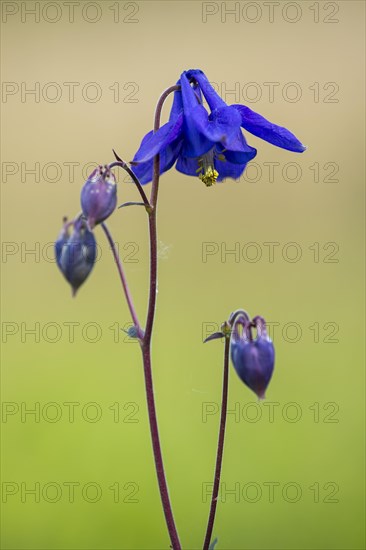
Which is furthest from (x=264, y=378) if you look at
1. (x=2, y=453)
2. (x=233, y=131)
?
(x=2, y=453)

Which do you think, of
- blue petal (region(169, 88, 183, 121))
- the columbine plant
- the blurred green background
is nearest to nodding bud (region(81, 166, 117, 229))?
the columbine plant

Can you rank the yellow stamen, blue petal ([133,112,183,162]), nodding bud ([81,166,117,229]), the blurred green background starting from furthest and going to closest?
the blurred green background
the yellow stamen
blue petal ([133,112,183,162])
nodding bud ([81,166,117,229])

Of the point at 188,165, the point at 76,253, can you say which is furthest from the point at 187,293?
the point at 76,253

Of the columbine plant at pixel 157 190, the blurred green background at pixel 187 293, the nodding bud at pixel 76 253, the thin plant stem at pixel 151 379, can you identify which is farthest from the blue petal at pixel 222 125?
the blurred green background at pixel 187 293

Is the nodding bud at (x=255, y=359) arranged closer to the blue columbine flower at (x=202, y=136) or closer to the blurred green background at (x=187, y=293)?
the blue columbine flower at (x=202, y=136)

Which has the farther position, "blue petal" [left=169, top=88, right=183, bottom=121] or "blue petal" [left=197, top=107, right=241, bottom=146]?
"blue petal" [left=169, top=88, right=183, bottom=121]

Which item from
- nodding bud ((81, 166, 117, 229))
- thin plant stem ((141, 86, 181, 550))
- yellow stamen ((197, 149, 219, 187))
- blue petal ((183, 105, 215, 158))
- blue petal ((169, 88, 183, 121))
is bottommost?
thin plant stem ((141, 86, 181, 550))

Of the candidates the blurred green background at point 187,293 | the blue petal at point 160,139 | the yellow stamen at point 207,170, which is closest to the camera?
the blue petal at point 160,139

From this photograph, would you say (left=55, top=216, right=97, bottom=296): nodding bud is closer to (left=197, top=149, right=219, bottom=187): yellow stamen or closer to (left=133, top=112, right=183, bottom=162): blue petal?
(left=133, top=112, right=183, bottom=162): blue petal
